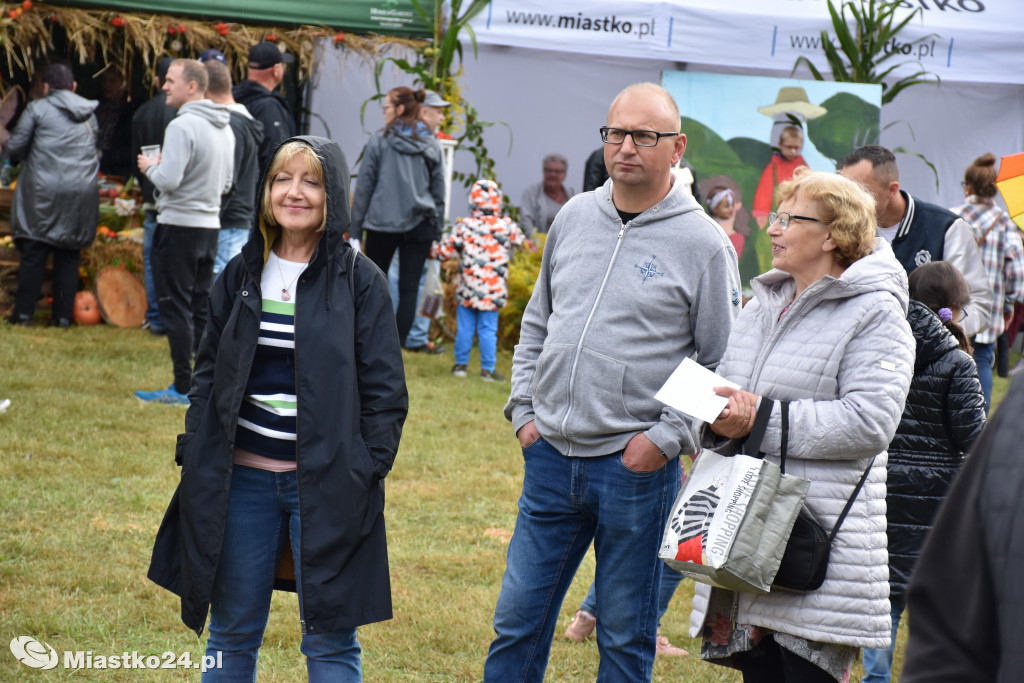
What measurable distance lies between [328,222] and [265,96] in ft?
20.3

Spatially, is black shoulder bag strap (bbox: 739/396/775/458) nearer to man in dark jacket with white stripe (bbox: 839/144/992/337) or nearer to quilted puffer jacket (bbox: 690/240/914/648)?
quilted puffer jacket (bbox: 690/240/914/648)

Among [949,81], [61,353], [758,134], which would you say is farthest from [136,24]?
[949,81]

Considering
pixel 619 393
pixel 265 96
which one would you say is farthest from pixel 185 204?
pixel 619 393

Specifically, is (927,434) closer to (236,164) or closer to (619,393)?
(619,393)

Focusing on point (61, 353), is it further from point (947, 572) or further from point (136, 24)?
point (947, 572)

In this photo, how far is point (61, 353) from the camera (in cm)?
873

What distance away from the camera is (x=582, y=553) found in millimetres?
→ 3162

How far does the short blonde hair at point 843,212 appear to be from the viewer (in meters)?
2.81

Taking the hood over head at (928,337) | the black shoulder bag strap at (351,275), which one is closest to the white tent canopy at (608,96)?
the hood over head at (928,337)

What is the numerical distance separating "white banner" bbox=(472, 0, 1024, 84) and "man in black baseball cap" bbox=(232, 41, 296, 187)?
8.67ft

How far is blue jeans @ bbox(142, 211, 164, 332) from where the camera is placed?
9.42 m

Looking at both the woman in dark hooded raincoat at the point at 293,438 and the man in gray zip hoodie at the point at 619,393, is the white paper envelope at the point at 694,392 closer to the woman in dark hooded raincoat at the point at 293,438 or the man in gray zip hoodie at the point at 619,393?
the man in gray zip hoodie at the point at 619,393

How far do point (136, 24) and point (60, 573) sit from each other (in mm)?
7074

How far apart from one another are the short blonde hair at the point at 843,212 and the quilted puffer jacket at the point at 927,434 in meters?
0.68
